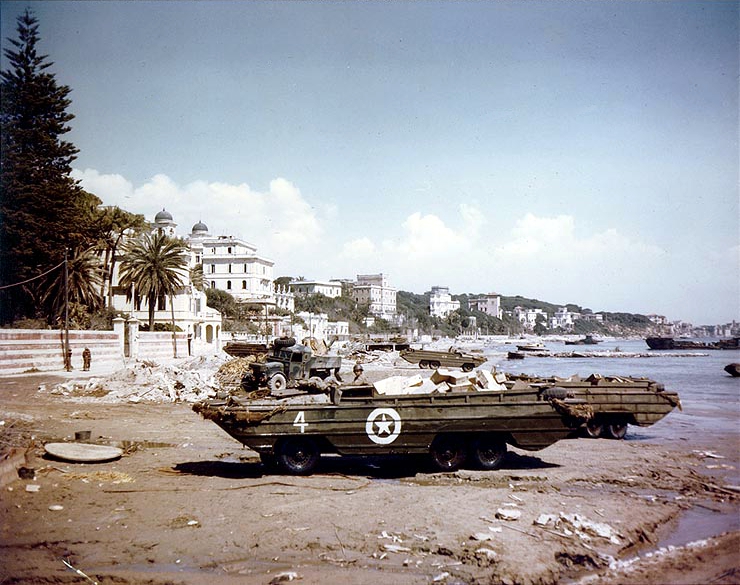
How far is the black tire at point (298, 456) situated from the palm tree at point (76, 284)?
81.8 feet

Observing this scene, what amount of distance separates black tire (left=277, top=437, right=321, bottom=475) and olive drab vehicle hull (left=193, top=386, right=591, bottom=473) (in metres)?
0.02

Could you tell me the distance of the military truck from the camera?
18250 millimetres

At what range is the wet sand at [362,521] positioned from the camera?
234 inches

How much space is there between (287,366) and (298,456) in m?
9.43

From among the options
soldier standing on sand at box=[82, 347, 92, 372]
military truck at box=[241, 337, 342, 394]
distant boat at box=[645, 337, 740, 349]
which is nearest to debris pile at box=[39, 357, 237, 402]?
military truck at box=[241, 337, 342, 394]

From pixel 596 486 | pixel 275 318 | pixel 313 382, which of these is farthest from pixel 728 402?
pixel 275 318

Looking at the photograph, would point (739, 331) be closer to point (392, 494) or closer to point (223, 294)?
point (223, 294)

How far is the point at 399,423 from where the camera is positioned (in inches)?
362

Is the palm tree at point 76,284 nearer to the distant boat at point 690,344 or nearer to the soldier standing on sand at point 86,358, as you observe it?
the soldier standing on sand at point 86,358

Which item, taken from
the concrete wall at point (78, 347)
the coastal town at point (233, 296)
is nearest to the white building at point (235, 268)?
the coastal town at point (233, 296)

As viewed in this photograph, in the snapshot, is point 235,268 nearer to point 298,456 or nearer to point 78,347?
point 78,347

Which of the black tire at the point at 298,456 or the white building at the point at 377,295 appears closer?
the black tire at the point at 298,456

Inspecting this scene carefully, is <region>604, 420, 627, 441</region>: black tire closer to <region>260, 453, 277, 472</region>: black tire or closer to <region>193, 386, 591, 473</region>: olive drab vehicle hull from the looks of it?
<region>193, 386, 591, 473</region>: olive drab vehicle hull

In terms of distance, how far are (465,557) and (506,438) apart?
3.83 metres
